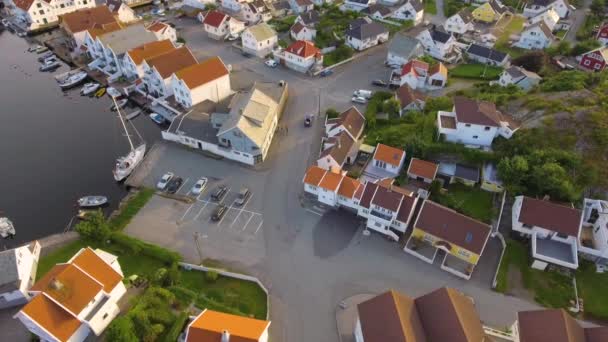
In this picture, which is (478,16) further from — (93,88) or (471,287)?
(93,88)

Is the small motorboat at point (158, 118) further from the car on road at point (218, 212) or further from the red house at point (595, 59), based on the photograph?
the red house at point (595, 59)

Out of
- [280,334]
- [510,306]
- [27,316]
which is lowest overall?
[510,306]

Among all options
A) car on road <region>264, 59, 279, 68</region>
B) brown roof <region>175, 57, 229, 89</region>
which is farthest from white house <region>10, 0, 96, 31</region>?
car on road <region>264, 59, 279, 68</region>

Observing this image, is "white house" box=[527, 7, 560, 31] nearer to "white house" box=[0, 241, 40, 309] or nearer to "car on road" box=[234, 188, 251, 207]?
"car on road" box=[234, 188, 251, 207]

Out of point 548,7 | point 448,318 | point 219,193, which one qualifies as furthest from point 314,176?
point 548,7

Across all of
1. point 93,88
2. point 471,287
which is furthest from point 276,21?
point 471,287

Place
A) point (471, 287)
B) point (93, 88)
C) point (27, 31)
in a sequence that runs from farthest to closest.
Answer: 1. point (27, 31)
2. point (93, 88)
3. point (471, 287)

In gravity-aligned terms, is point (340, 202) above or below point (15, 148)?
below
